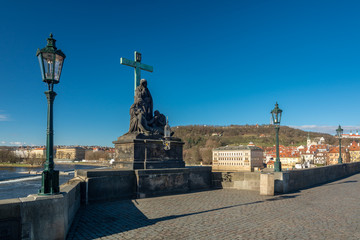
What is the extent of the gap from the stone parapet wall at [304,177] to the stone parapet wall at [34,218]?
27.5 feet

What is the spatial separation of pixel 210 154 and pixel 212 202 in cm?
13281

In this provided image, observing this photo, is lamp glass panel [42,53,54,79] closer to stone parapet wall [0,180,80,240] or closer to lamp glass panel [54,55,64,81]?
lamp glass panel [54,55,64,81]

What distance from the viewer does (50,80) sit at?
537 centimetres

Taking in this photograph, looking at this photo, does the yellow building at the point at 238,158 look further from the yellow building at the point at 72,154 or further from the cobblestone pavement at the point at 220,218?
the cobblestone pavement at the point at 220,218

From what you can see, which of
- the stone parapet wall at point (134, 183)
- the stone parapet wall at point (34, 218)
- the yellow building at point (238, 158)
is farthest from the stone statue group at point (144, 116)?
the yellow building at point (238, 158)

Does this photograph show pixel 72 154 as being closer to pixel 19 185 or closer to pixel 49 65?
pixel 19 185

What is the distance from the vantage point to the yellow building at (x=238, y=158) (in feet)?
422

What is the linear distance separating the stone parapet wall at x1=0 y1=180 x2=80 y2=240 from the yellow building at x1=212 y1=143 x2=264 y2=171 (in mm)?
124613

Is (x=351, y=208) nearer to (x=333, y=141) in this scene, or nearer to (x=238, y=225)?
(x=238, y=225)

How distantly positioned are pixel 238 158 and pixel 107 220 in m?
131

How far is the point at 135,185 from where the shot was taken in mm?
9258

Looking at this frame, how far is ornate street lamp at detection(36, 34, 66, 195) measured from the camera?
16.5ft

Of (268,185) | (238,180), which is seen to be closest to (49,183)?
(268,185)

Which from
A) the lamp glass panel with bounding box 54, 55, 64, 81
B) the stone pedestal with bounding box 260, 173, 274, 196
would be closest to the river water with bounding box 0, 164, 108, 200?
the stone pedestal with bounding box 260, 173, 274, 196
